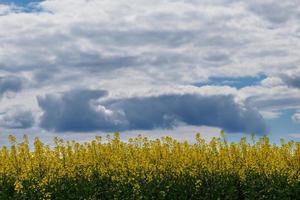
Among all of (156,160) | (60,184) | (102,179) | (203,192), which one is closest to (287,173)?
(203,192)

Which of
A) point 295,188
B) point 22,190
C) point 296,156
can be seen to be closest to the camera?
point 22,190

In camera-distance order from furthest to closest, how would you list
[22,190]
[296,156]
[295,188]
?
1. [296,156]
2. [295,188]
3. [22,190]

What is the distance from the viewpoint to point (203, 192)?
13898 mm

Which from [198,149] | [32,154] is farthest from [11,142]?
[198,149]

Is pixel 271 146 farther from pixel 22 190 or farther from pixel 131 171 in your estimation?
pixel 22 190

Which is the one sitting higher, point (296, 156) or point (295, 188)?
point (296, 156)

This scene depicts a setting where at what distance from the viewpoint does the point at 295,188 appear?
14.3 m

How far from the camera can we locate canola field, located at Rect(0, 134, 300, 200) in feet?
44.3

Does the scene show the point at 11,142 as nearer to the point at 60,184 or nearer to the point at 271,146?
the point at 60,184

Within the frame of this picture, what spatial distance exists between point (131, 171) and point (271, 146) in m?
4.92

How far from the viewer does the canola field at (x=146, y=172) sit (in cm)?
1349

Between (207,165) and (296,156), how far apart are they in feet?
10.2

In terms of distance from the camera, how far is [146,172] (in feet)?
45.5

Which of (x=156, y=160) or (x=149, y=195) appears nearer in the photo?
(x=149, y=195)
